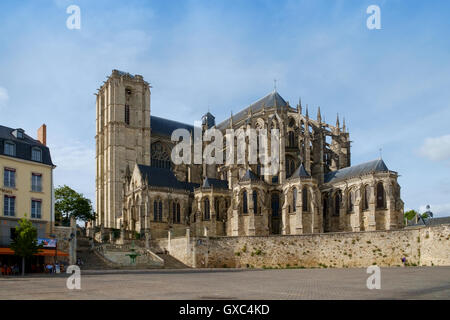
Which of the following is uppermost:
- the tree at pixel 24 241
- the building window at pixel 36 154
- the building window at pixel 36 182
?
the building window at pixel 36 154

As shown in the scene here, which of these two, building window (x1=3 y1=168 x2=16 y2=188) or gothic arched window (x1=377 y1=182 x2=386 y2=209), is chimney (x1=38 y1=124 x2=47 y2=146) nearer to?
building window (x1=3 y1=168 x2=16 y2=188)

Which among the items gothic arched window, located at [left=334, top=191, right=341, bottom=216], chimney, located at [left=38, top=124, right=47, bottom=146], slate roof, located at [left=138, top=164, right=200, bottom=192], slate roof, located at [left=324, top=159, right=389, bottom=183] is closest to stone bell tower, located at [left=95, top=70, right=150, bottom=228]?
slate roof, located at [left=138, top=164, right=200, bottom=192]

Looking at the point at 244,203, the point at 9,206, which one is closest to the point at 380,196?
the point at 244,203

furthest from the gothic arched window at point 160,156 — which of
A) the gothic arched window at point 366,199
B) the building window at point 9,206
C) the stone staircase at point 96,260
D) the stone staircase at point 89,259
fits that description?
the building window at point 9,206

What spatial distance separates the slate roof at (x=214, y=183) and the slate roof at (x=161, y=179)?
2848mm

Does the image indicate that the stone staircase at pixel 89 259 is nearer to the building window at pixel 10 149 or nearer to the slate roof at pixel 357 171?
the building window at pixel 10 149

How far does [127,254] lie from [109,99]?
34.5m

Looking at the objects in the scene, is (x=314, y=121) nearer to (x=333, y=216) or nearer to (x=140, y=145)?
(x=333, y=216)

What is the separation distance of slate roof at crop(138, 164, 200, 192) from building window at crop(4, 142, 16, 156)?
2027 centimetres

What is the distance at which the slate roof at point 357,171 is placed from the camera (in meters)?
50.4

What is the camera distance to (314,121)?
62.1 metres

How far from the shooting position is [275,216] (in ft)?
181

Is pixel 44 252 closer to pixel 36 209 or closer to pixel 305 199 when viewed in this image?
pixel 36 209
